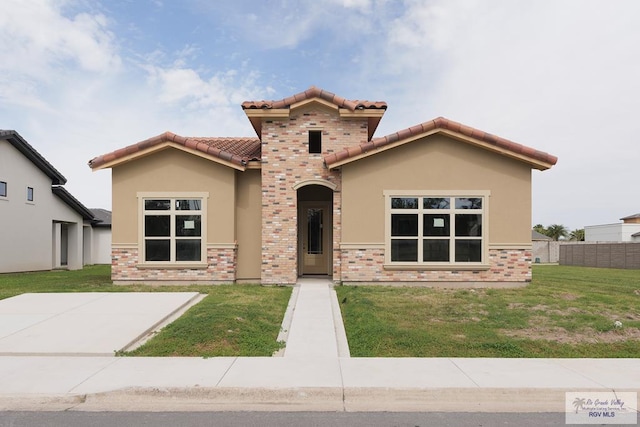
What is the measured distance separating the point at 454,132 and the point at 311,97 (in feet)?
14.0

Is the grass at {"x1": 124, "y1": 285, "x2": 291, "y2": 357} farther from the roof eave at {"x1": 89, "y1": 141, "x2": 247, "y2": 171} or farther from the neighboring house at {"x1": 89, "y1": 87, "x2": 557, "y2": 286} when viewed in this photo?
the roof eave at {"x1": 89, "y1": 141, "x2": 247, "y2": 171}

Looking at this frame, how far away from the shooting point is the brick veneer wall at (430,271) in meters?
12.1

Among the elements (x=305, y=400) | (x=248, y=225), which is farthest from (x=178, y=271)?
(x=305, y=400)

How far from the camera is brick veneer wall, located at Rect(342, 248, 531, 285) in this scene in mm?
12070

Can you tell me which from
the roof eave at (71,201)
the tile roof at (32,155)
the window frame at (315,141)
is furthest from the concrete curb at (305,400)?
the roof eave at (71,201)

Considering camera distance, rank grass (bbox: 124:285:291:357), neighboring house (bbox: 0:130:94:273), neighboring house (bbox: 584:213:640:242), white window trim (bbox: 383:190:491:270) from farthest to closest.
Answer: neighboring house (bbox: 584:213:640:242) < neighboring house (bbox: 0:130:94:273) < white window trim (bbox: 383:190:491:270) < grass (bbox: 124:285:291:357)

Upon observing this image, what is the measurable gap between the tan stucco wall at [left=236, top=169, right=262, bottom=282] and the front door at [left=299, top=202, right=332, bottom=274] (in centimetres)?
193

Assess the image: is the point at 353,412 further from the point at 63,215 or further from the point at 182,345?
the point at 63,215

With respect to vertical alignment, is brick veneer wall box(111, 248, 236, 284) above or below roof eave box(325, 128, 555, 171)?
below

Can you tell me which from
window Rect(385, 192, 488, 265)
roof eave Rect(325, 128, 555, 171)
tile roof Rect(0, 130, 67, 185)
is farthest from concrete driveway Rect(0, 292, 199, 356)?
tile roof Rect(0, 130, 67, 185)

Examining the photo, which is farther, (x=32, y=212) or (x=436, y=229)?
(x=32, y=212)

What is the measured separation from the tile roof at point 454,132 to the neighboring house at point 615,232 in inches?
1369

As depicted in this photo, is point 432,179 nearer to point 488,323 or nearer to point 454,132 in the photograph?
point 454,132

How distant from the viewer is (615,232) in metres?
40.6
